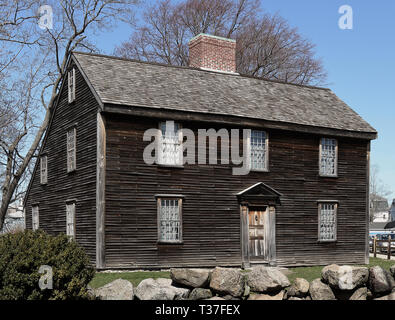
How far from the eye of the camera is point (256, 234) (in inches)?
934

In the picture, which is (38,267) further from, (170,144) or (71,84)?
(71,84)

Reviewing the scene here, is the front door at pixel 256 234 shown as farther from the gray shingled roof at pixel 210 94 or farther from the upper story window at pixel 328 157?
the gray shingled roof at pixel 210 94

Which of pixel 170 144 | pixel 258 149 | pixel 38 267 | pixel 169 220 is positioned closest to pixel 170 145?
pixel 170 144

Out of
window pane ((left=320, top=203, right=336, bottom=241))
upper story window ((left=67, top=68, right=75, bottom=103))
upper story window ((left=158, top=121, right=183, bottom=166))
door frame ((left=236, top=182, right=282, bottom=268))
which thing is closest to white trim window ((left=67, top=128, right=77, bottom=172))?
upper story window ((left=67, top=68, right=75, bottom=103))

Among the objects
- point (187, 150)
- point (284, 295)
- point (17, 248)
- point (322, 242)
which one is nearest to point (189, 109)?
point (187, 150)

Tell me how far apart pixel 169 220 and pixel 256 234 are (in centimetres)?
384

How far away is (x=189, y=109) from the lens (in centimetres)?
2217

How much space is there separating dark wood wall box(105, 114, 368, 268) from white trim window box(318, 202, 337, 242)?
24cm

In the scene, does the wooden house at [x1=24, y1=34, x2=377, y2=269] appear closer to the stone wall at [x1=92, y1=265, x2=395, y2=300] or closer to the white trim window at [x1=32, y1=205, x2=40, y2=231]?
the white trim window at [x1=32, y1=205, x2=40, y2=231]

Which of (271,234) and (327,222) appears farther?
(327,222)

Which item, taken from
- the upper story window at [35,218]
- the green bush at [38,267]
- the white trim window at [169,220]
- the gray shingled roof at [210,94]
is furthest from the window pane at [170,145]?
the green bush at [38,267]

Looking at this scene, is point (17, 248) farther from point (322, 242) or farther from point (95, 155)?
point (322, 242)
